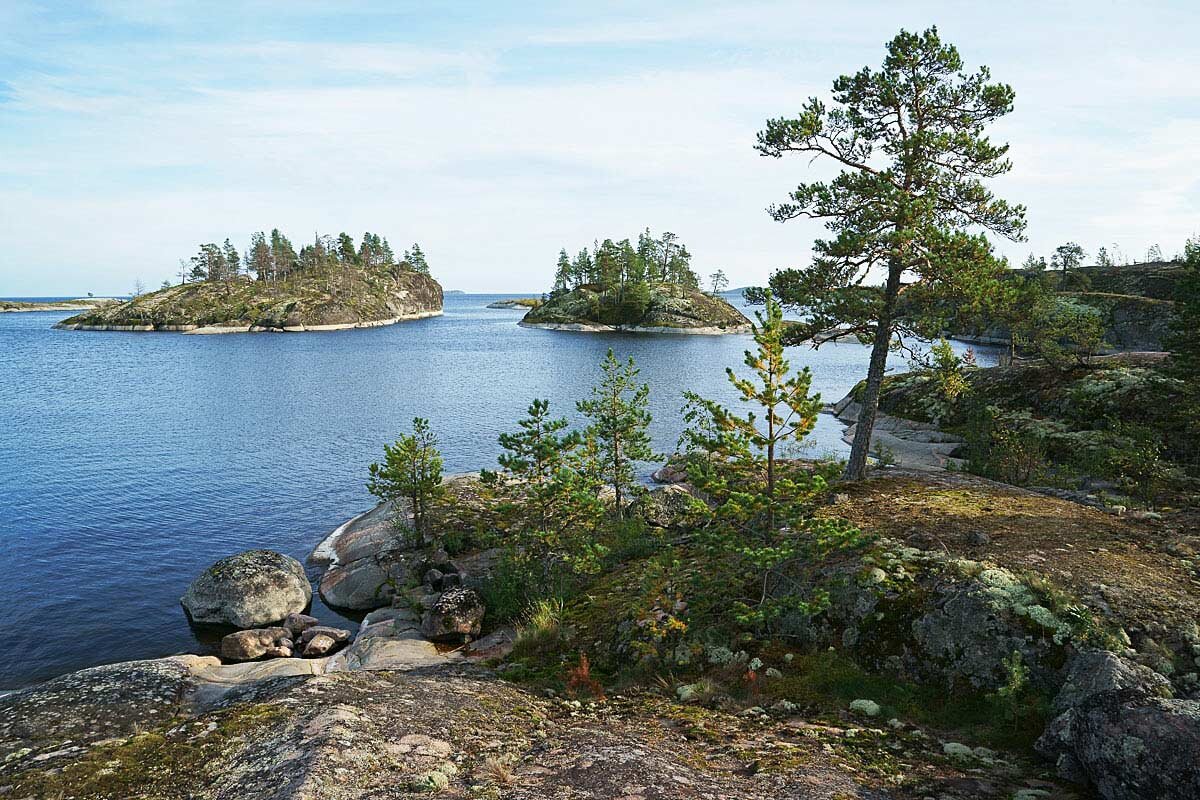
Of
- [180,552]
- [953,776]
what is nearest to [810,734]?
[953,776]

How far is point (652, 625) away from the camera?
1342 cm

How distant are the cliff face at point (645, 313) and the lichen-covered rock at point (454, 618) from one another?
137352 millimetres

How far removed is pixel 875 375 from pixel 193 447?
151ft

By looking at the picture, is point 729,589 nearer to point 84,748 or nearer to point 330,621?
point 84,748

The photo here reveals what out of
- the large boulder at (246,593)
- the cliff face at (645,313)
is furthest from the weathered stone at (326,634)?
the cliff face at (645,313)

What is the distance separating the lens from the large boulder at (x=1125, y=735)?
25.0ft

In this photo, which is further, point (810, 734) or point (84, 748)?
point (810, 734)

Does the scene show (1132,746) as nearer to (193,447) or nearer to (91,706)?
(91,706)

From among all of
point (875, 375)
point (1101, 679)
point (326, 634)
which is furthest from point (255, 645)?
point (875, 375)

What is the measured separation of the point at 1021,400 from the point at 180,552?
48053mm

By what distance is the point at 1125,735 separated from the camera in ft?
26.7

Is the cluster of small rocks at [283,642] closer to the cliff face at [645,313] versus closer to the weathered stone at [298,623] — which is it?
the weathered stone at [298,623]

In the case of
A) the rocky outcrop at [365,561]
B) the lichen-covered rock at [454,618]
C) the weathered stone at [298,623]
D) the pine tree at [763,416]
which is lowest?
the weathered stone at [298,623]

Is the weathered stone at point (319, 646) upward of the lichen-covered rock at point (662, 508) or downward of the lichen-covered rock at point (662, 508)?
downward
